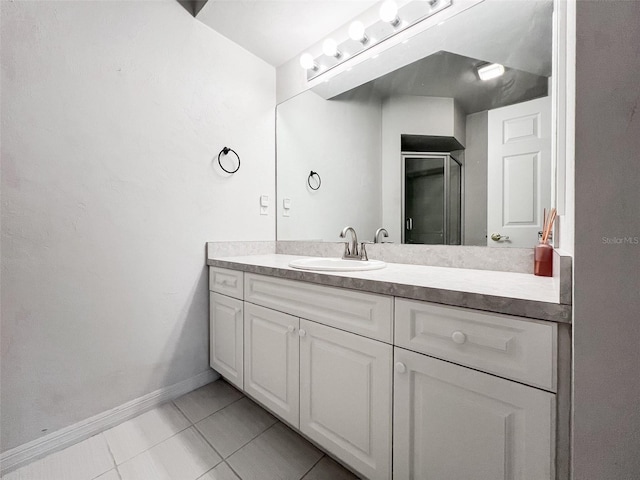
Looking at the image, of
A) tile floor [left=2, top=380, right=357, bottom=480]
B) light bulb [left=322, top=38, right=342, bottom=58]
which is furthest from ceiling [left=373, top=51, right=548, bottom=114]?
tile floor [left=2, top=380, right=357, bottom=480]

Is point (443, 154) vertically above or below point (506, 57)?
below

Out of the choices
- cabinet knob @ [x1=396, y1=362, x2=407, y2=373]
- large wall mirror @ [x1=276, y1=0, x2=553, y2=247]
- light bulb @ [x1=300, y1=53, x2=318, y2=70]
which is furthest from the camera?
light bulb @ [x1=300, y1=53, x2=318, y2=70]

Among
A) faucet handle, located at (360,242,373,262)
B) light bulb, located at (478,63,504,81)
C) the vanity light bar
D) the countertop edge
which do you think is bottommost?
the countertop edge

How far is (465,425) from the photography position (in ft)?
2.40

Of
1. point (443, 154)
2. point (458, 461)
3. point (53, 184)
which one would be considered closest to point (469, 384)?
point (458, 461)

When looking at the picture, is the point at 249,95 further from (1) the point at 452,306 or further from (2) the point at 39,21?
(1) the point at 452,306

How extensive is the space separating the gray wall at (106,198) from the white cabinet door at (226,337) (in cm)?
7

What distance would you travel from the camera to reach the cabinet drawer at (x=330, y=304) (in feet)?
2.91

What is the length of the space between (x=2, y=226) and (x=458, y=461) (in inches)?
69.4

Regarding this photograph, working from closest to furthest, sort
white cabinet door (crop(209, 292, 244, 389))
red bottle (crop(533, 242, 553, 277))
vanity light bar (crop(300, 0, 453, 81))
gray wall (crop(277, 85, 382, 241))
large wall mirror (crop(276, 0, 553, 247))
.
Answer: red bottle (crop(533, 242, 553, 277)), large wall mirror (crop(276, 0, 553, 247)), vanity light bar (crop(300, 0, 453, 81)), white cabinet door (crop(209, 292, 244, 389)), gray wall (crop(277, 85, 382, 241))

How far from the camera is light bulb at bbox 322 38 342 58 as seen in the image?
1666mm

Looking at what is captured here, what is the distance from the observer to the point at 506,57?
3.81 ft

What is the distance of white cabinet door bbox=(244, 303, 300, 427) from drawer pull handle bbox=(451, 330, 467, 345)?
61 cm

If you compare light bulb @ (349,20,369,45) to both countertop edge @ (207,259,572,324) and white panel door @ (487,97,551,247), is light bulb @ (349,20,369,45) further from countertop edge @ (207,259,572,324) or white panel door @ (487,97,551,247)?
countertop edge @ (207,259,572,324)
